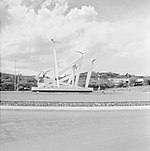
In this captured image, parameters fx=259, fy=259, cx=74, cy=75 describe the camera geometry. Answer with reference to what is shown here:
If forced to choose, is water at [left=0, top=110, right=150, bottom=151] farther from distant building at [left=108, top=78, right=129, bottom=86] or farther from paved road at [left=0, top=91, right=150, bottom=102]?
distant building at [left=108, top=78, right=129, bottom=86]

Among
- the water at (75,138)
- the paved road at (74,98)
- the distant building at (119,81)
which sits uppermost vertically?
the distant building at (119,81)

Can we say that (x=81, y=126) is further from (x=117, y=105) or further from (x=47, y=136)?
(x=117, y=105)

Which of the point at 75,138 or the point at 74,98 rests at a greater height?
the point at 74,98

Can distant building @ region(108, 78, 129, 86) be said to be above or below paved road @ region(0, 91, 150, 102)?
above

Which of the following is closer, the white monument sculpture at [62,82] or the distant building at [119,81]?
the white monument sculpture at [62,82]

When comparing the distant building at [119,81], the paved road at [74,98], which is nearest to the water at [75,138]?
the paved road at [74,98]

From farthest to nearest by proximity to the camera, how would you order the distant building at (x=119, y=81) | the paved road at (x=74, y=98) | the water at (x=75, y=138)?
the distant building at (x=119, y=81) → the paved road at (x=74, y=98) → the water at (x=75, y=138)

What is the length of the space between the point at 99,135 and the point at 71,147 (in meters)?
0.86

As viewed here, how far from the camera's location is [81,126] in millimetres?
4906

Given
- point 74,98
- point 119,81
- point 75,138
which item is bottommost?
point 75,138

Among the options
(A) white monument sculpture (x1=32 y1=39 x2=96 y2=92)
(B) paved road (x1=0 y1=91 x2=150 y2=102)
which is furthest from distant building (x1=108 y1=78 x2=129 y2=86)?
(B) paved road (x1=0 y1=91 x2=150 y2=102)

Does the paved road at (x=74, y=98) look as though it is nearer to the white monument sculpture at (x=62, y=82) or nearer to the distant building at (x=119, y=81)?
the white monument sculpture at (x=62, y=82)

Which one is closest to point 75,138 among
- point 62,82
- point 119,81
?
point 62,82

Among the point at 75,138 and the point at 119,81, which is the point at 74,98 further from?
the point at 119,81
